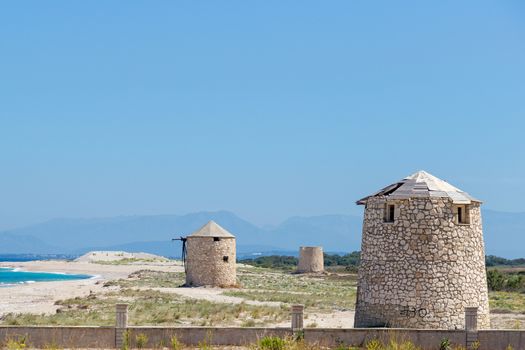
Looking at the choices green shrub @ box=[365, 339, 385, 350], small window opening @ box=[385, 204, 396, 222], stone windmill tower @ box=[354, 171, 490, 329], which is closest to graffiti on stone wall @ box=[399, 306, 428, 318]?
stone windmill tower @ box=[354, 171, 490, 329]

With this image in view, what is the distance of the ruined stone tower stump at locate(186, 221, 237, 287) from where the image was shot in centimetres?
3678

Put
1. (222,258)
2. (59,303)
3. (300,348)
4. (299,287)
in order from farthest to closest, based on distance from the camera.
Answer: (299,287) → (222,258) → (59,303) → (300,348)

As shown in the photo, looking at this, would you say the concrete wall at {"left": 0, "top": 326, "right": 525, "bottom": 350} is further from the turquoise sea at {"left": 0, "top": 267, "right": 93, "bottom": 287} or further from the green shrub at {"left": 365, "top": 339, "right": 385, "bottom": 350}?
the turquoise sea at {"left": 0, "top": 267, "right": 93, "bottom": 287}

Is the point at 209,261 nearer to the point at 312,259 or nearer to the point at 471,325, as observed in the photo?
the point at 471,325

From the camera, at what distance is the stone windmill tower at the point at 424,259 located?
1766cm

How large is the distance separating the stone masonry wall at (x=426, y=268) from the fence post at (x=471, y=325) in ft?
2.68

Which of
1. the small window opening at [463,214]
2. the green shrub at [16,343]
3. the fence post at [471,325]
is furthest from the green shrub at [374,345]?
the green shrub at [16,343]

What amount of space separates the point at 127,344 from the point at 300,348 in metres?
3.93

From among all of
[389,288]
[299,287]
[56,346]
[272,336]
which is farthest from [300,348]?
[299,287]

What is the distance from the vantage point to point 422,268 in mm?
17672

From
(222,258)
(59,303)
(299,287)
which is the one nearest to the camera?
(59,303)

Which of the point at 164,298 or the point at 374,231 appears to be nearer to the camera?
the point at 374,231

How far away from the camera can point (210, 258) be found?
3700cm

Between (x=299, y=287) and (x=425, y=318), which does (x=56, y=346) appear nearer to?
(x=425, y=318)
